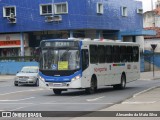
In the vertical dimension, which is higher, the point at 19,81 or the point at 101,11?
the point at 101,11

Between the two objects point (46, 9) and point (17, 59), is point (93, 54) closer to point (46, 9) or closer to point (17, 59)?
point (17, 59)

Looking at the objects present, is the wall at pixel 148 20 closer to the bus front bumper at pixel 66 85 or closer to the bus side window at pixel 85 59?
the bus side window at pixel 85 59

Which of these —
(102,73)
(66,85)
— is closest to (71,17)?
(102,73)

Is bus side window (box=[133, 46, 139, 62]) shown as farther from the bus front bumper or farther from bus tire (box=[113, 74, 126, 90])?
the bus front bumper

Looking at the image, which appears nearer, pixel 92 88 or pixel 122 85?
pixel 92 88

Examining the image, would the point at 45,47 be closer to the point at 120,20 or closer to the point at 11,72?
the point at 11,72

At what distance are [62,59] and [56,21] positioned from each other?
1380 inches

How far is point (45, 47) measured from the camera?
27609 mm

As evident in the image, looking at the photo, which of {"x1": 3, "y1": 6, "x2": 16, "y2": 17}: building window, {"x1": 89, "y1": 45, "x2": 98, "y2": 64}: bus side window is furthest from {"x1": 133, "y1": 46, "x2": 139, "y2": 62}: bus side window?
{"x1": 3, "y1": 6, "x2": 16, "y2": 17}: building window

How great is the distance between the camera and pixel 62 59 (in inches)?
1061

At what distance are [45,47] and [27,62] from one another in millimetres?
33442

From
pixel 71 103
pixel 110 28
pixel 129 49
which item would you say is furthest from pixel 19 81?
pixel 110 28

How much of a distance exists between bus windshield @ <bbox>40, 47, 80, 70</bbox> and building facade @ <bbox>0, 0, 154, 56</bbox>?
33.1 m

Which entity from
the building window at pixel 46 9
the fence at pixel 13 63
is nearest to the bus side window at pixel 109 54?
the fence at pixel 13 63
